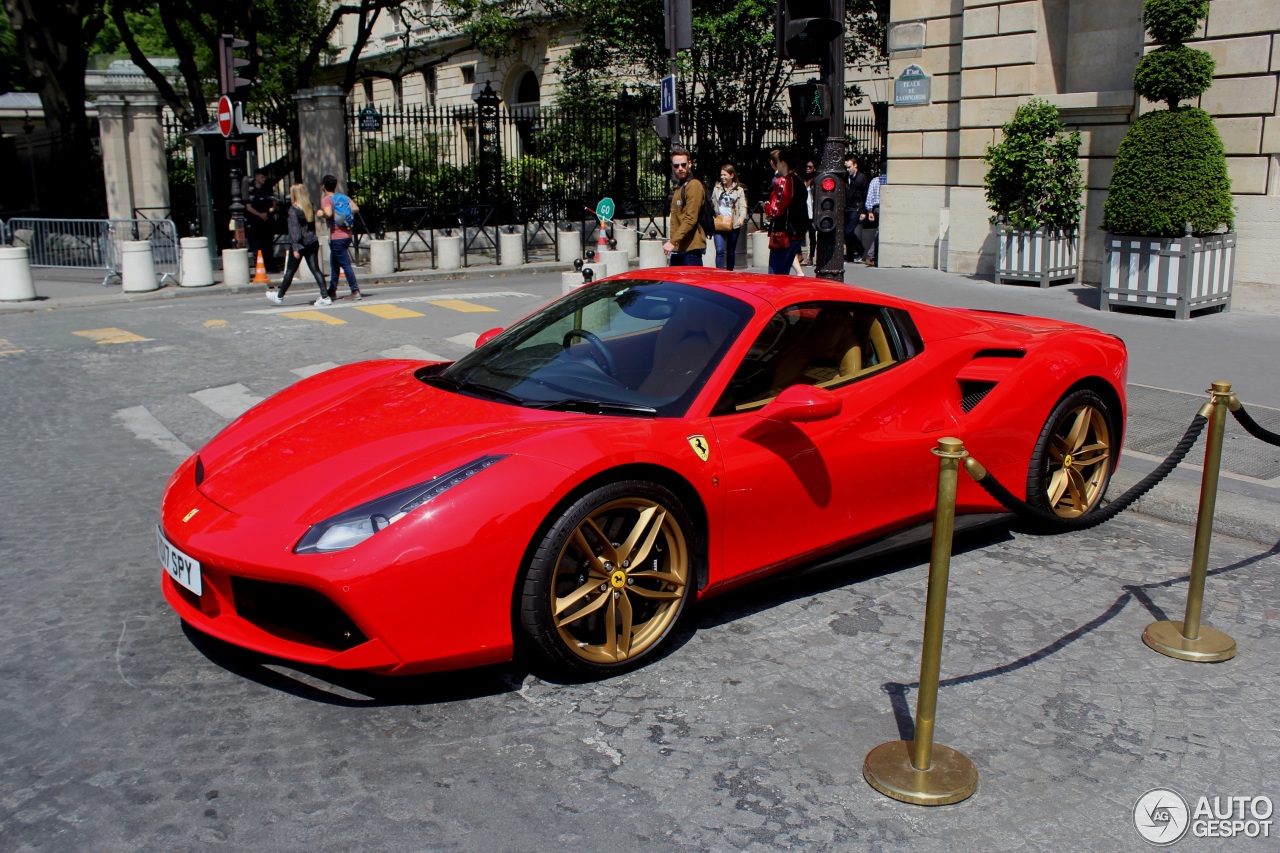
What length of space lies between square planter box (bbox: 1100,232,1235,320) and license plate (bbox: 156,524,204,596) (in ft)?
37.2

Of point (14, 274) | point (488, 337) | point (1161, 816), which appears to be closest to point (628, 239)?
point (14, 274)

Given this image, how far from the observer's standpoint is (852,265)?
63.9 feet

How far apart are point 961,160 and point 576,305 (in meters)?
13.4

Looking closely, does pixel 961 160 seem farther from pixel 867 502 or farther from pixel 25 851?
pixel 25 851

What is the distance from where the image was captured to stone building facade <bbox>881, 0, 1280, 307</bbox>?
13.0 meters

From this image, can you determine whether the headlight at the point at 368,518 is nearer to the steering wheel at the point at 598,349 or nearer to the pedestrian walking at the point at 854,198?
the steering wheel at the point at 598,349

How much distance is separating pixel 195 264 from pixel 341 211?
3104mm

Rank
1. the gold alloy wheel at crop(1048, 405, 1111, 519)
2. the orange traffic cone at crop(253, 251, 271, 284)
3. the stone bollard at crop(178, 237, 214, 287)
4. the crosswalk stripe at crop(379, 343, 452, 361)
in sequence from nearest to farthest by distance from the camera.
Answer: the gold alloy wheel at crop(1048, 405, 1111, 519), the crosswalk stripe at crop(379, 343, 452, 361), the stone bollard at crop(178, 237, 214, 287), the orange traffic cone at crop(253, 251, 271, 284)

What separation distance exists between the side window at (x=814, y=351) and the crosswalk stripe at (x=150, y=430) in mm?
4351

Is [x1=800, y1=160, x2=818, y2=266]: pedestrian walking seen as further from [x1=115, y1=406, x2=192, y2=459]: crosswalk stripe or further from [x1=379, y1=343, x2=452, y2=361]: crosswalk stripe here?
[x1=115, y1=406, x2=192, y2=459]: crosswalk stripe

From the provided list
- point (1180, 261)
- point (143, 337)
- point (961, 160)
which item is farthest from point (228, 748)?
point (961, 160)

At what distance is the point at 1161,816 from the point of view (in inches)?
130

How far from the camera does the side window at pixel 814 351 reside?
4.61 m

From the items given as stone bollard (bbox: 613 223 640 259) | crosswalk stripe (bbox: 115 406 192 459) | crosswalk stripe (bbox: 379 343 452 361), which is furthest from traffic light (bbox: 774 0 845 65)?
stone bollard (bbox: 613 223 640 259)
